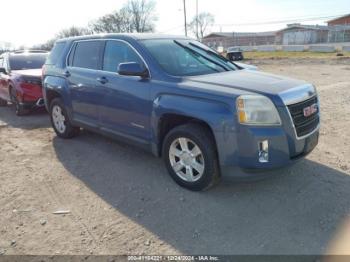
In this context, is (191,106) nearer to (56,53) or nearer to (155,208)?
(155,208)

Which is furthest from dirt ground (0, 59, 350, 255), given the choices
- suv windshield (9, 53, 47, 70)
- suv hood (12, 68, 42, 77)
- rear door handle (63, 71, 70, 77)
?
suv windshield (9, 53, 47, 70)

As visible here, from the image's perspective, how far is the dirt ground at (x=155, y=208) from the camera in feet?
9.90

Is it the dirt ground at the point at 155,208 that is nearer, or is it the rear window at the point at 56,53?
the dirt ground at the point at 155,208

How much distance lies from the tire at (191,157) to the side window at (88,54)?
1969 millimetres

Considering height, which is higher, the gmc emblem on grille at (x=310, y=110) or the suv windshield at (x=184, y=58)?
the suv windshield at (x=184, y=58)

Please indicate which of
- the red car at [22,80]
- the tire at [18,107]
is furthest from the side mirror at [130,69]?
the tire at [18,107]

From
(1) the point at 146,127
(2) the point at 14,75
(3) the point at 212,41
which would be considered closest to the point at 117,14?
(3) the point at 212,41

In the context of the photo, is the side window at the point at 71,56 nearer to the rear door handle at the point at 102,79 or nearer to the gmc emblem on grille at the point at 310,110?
the rear door handle at the point at 102,79

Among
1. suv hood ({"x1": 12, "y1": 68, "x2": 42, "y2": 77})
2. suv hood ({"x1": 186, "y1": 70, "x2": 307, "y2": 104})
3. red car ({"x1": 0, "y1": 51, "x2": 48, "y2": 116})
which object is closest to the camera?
suv hood ({"x1": 186, "y1": 70, "x2": 307, "y2": 104})

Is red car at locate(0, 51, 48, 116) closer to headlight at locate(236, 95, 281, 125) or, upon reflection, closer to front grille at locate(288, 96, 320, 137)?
headlight at locate(236, 95, 281, 125)

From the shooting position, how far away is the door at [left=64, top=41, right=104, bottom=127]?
500 centimetres

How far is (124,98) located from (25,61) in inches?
255

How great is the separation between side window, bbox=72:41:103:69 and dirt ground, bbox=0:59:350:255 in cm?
147

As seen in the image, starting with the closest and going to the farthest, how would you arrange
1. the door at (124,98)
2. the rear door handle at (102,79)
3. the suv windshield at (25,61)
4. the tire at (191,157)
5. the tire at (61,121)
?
the tire at (191,157) → the door at (124,98) → the rear door handle at (102,79) → the tire at (61,121) → the suv windshield at (25,61)
